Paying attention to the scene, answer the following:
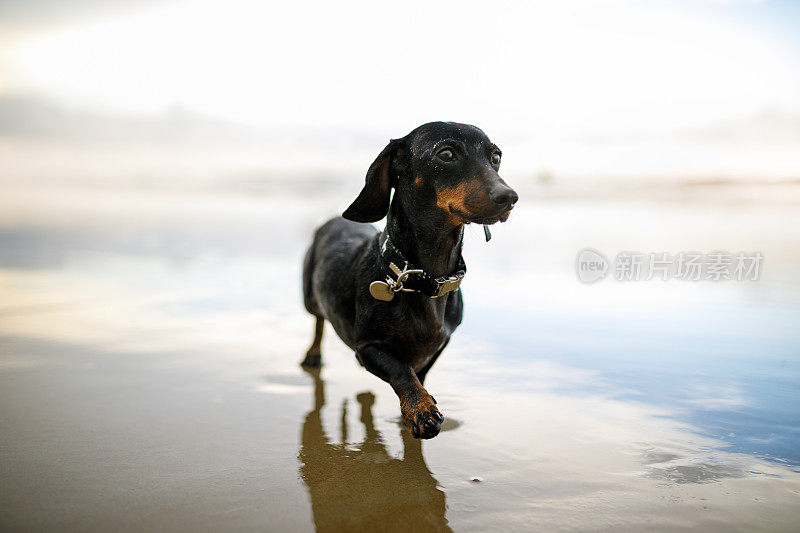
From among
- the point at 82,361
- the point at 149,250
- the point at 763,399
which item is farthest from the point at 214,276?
the point at 763,399

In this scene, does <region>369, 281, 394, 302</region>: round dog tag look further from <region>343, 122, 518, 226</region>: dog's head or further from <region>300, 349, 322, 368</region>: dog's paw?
<region>300, 349, 322, 368</region>: dog's paw

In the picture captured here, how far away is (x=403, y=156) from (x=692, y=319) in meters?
3.93

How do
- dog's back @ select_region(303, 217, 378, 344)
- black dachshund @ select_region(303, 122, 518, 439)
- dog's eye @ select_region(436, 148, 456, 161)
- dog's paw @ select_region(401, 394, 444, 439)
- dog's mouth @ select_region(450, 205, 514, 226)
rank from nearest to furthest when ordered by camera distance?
1. dog's paw @ select_region(401, 394, 444, 439)
2. dog's mouth @ select_region(450, 205, 514, 226)
3. black dachshund @ select_region(303, 122, 518, 439)
4. dog's eye @ select_region(436, 148, 456, 161)
5. dog's back @ select_region(303, 217, 378, 344)

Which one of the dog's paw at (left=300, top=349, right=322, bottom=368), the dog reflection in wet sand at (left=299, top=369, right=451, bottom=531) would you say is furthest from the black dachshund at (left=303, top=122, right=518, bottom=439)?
the dog's paw at (left=300, top=349, right=322, bottom=368)

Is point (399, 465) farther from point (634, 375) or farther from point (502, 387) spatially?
point (634, 375)

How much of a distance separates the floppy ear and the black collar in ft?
0.80

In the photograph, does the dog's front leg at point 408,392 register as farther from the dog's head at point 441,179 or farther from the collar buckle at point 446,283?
the dog's head at point 441,179

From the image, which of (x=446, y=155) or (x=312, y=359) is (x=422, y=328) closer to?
(x=446, y=155)

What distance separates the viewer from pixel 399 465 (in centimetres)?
300

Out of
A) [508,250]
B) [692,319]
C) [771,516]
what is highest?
[508,250]

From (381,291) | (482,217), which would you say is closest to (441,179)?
(482,217)

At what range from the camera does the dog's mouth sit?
107 inches

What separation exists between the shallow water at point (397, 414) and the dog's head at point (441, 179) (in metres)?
1.16

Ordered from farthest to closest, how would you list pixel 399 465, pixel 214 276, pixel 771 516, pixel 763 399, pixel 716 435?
pixel 214 276 < pixel 763 399 < pixel 716 435 < pixel 399 465 < pixel 771 516
